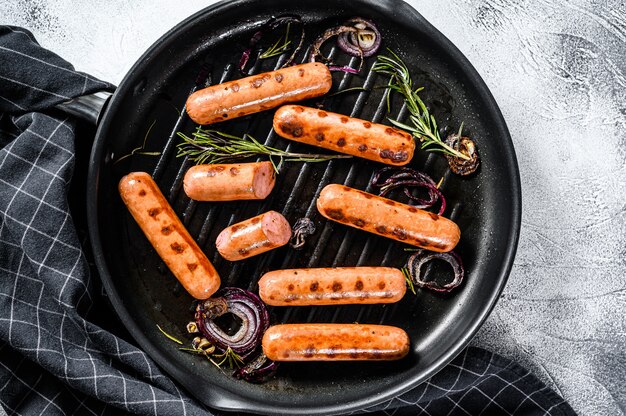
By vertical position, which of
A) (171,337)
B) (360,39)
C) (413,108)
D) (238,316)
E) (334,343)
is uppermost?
(360,39)

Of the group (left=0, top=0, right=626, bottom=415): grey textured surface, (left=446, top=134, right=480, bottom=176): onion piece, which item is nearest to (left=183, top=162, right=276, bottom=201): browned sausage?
(left=446, top=134, right=480, bottom=176): onion piece

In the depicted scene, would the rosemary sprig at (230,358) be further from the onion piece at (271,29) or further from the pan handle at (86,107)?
the onion piece at (271,29)

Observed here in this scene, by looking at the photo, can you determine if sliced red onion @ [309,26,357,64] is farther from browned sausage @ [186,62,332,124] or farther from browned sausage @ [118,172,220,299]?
browned sausage @ [118,172,220,299]

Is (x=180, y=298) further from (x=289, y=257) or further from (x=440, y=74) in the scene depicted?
(x=440, y=74)

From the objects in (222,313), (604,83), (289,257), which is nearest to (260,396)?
(222,313)

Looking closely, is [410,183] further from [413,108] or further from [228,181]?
[228,181]

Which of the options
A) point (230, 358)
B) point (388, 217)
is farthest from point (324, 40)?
point (230, 358)
